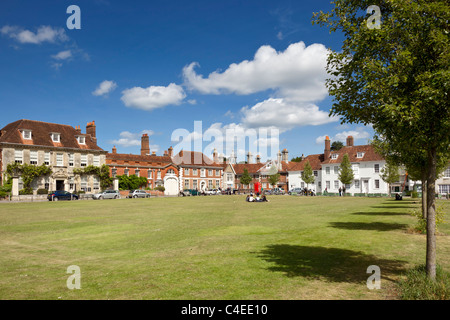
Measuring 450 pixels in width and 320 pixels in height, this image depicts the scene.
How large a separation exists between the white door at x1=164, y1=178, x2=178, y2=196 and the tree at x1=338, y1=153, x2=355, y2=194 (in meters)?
38.0

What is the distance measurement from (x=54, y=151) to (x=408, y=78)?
195 ft

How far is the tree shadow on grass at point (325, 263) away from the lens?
8430 mm

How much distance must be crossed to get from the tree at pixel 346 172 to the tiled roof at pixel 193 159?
112 feet

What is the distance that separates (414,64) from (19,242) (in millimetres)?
15099

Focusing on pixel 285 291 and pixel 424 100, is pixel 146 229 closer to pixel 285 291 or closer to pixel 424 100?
pixel 285 291

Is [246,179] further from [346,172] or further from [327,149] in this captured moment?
[346,172]

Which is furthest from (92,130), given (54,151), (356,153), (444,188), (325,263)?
(444,188)

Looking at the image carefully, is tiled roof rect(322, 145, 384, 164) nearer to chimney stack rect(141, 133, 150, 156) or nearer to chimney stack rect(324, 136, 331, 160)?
chimney stack rect(324, 136, 331, 160)

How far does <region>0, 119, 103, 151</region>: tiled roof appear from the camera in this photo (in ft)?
172

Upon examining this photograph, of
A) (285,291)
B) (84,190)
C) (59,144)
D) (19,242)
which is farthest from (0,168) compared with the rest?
(285,291)

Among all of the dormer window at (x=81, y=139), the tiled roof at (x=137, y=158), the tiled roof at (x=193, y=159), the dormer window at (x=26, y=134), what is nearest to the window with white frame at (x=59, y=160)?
the dormer window at (x=81, y=139)

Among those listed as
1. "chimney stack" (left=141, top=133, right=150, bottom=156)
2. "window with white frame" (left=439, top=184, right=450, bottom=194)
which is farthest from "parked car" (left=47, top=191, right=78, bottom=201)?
"window with white frame" (left=439, top=184, right=450, bottom=194)

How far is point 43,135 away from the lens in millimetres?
56219

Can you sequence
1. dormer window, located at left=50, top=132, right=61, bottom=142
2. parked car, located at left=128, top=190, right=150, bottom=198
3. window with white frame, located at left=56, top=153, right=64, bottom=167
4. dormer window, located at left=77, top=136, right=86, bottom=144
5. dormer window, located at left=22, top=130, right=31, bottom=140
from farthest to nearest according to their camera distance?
dormer window, located at left=77, top=136, right=86, bottom=144, dormer window, located at left=50, top=132, right=61, bottom=142, window with white frame, located at left=56, top=153, right=64, bottom=167, parked car, located at left=128, top=190, right=150, bottom=198, dormer window, located at left=22, top=130, right=31, bottom=140
